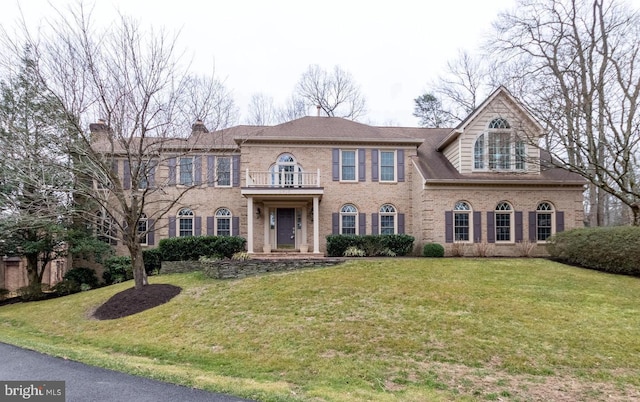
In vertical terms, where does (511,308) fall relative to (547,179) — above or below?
below

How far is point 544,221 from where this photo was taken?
16.7 metres

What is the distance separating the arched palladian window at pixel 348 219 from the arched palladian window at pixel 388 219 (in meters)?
1.34

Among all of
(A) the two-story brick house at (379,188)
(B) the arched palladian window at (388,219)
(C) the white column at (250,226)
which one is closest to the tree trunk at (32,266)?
(A) the two-story brick house at (379,188)

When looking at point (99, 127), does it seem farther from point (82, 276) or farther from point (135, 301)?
point (82, 276)

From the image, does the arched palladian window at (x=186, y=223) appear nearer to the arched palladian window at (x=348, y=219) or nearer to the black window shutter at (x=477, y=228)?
the arched palladian window at (x=348, y=219)

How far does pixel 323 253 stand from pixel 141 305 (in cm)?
809

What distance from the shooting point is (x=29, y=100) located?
13.0 m

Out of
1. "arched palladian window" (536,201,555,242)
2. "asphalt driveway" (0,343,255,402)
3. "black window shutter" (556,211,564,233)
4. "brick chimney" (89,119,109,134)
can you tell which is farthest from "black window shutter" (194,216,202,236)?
"black window shutter" (556,211,564,233)

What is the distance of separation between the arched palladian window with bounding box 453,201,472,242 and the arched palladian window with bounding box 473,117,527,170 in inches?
83.6

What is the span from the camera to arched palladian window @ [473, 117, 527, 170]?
16.9m

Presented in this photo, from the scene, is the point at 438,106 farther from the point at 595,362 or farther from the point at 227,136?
the point at 595,362

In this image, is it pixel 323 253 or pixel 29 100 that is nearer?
pixel 29 100

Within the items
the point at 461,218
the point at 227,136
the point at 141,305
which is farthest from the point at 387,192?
the point at 141,305

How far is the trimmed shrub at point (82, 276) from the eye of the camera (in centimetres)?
1628
